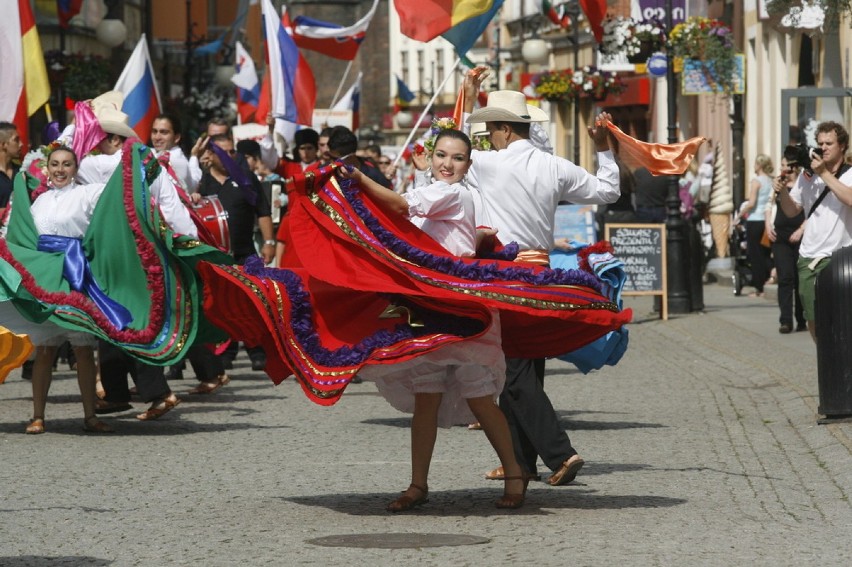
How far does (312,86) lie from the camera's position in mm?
23297

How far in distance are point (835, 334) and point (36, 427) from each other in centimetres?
469

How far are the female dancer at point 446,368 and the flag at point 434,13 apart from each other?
6.62 meters

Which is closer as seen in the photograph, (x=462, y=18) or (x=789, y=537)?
(x=789, y=537)

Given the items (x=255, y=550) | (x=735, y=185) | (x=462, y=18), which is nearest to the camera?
(x=255, y=550)

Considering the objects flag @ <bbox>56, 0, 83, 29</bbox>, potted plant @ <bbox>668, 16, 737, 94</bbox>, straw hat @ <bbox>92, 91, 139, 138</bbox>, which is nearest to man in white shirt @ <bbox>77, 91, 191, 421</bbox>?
straw hat @ <bbox>92, 91, 139, 138</bbox>

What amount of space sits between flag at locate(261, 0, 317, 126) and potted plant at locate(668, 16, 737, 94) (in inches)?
276

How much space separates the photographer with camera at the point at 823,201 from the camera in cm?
1238

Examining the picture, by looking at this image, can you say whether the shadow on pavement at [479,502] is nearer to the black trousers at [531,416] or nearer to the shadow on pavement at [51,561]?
the black trousers at [531,416]

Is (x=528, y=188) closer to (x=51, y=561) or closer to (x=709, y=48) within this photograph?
(x=51, y=561)

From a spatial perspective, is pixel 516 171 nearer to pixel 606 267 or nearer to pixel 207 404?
pixel 606 267

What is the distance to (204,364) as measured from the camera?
14758mm

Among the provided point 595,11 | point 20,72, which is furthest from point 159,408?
point 20,72

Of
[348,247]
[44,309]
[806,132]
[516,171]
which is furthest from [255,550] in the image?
[806,132]

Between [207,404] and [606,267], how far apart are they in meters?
4.88
